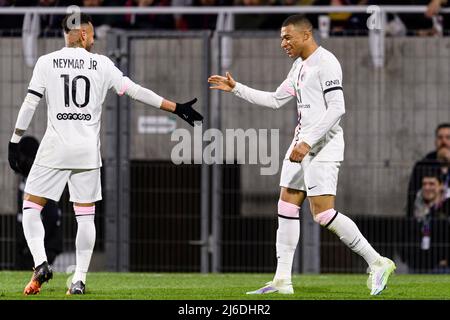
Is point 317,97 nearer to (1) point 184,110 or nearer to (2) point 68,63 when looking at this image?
(1) point 184,110

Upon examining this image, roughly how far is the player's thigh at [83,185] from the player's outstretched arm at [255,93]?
1.37m

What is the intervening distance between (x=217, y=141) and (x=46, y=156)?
16.3 feet

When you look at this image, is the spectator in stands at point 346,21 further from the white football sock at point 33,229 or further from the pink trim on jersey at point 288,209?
the white football sock at point 33,229

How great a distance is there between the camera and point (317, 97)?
1146 centimetres

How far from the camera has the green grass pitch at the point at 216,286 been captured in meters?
11.4

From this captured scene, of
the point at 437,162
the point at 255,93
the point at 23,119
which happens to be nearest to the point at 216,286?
the point at 255,93

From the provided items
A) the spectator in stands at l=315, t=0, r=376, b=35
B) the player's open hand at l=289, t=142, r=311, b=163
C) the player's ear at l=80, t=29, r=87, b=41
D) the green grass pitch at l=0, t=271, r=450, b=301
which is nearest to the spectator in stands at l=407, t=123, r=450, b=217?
the green grass pitch at l=0, t=271, r=450, b=301

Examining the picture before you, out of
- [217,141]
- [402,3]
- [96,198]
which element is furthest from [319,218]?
[402,3]

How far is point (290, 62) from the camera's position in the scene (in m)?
16.4

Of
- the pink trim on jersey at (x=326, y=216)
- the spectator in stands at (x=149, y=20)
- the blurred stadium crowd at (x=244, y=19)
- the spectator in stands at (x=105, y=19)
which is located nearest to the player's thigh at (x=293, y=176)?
the pink trim on jersey at (x=326, y=216)

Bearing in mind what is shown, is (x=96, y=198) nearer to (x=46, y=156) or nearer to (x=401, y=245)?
(x=46, y=156)

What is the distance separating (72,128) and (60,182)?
0.48 m

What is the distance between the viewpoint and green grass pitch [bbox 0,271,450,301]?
37.5 ft
